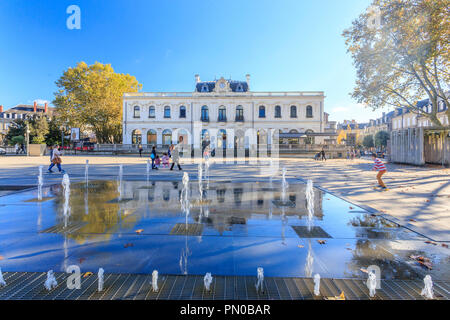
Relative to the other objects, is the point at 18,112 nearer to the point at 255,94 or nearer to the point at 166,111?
the point at 166,111

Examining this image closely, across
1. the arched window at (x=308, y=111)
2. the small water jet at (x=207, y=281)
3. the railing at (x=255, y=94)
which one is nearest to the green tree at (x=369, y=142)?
the arched window at (x=308, y=111)

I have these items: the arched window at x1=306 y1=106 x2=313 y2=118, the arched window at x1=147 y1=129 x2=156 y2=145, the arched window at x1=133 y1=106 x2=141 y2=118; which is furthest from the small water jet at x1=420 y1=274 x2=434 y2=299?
the arched window at x1=133 y1=106 x2=141 y2=118

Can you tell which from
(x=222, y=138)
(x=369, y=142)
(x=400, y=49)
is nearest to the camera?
(x=400, y=49)

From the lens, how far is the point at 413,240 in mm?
4473

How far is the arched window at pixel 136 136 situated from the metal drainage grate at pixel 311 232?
4972cm

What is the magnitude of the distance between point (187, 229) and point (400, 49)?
17.8 m

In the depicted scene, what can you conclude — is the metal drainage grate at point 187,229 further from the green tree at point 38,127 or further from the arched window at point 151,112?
the arched window at point 151,112

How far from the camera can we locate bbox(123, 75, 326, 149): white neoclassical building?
163 feet

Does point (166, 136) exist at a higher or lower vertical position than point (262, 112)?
lower

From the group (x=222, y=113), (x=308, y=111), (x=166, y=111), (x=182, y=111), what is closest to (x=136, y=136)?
(x=166, y=111)

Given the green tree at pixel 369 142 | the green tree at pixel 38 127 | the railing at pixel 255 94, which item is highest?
the railing at pixel 255 94

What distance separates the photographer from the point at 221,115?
50375 millimetres

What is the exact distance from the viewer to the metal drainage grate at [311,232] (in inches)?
183
